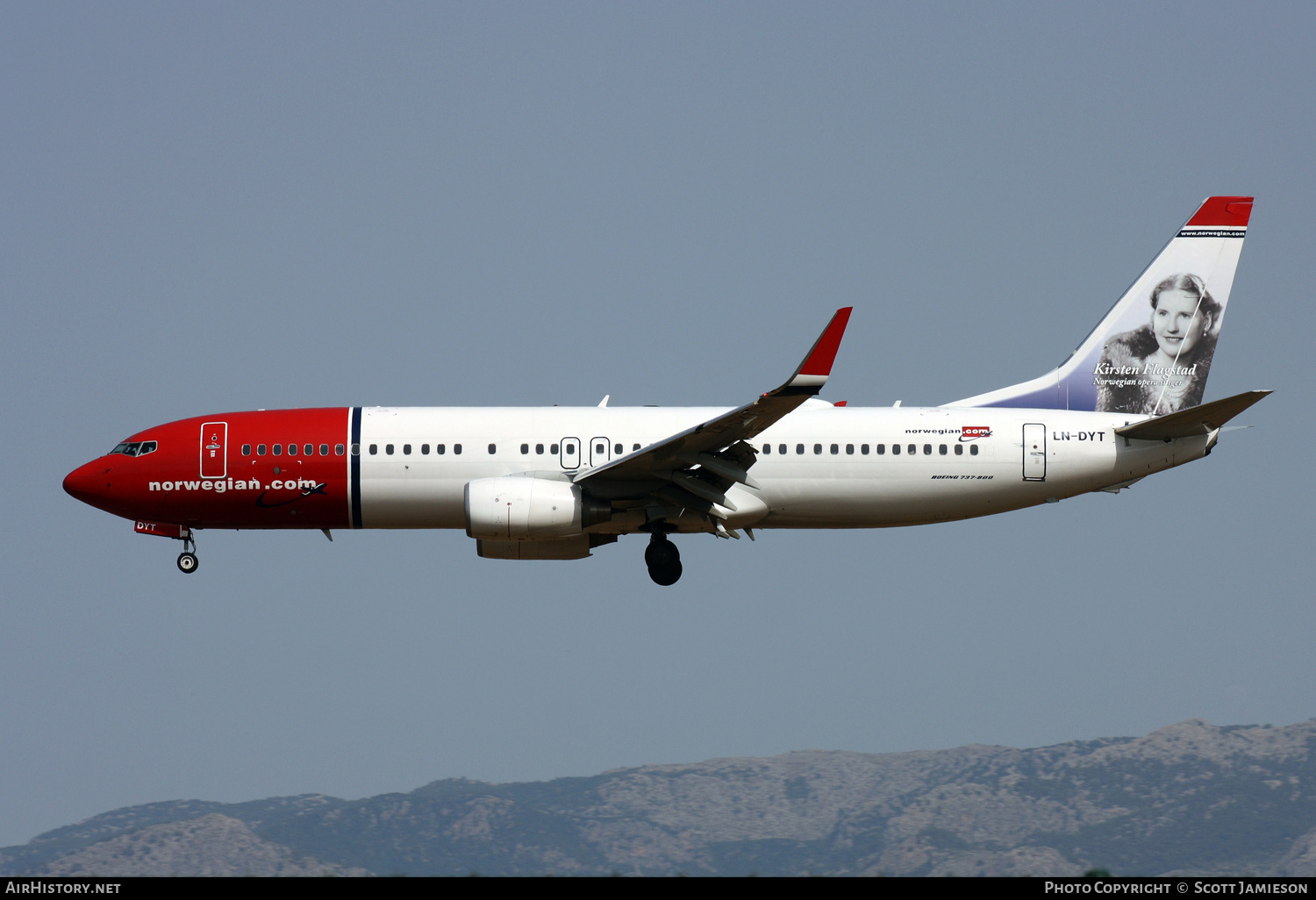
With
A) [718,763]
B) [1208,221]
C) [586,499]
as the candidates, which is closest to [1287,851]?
[718,763]

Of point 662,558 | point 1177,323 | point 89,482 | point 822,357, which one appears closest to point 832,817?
point 1177,323

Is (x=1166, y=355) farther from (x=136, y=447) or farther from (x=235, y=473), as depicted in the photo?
(x=136, y=447)

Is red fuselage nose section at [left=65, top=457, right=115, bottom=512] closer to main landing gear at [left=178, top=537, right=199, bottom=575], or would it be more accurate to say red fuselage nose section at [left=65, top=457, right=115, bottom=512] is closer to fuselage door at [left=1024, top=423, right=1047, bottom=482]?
main landing gear at [left=178, top=537, right=199, bottom=575]

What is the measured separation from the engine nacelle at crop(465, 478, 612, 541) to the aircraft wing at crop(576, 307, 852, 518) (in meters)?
0.54

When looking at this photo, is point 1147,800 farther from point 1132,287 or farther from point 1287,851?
point 1132,287

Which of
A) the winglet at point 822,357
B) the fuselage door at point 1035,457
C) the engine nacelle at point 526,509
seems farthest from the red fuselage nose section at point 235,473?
the fuselage door at point 1035,457

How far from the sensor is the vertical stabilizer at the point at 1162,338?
122 feet

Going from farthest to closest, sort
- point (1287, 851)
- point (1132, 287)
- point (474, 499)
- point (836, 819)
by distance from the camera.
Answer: point (836, 819) → point (1287, 851) → point (1132, 287) → point (474, 499)

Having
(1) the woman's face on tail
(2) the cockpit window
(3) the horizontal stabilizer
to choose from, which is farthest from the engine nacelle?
(1) the woman's face on tail

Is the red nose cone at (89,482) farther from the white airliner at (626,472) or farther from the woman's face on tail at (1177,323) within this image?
the woman's face on tail at (1177,323)

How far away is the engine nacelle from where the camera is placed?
32938 millimetres

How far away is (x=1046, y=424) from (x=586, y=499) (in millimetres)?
10876

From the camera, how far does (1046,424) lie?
34969 mm

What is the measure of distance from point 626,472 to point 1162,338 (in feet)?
48.1
